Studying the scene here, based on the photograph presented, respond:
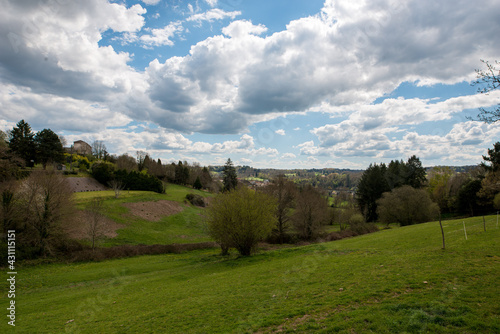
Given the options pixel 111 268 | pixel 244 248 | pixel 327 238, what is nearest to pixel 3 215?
pixel 111 268

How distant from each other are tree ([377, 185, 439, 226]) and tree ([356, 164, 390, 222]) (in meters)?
18.1

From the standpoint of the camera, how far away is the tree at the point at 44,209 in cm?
2633

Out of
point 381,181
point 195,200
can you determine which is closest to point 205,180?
point 195,200

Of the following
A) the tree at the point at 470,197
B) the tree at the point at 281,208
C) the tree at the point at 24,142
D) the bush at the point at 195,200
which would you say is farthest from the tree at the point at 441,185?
the tree at the point at 24,142

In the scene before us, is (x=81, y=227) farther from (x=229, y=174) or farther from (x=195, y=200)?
(x=229, y=174)

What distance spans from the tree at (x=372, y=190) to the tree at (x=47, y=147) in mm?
84928

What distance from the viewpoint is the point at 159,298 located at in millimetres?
13781

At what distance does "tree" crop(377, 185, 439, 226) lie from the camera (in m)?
45.8

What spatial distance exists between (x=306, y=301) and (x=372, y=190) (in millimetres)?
65820

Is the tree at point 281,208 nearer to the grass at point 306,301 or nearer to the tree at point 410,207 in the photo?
the tree at point 410,207

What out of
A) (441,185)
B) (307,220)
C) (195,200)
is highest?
(441,185)

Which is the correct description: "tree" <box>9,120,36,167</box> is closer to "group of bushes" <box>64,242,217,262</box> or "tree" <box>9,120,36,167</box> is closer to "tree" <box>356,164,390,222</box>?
"group of bushes" <box>64,242,217,262</box>

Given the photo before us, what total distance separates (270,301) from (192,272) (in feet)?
43.9

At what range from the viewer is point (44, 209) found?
88.2 feet
